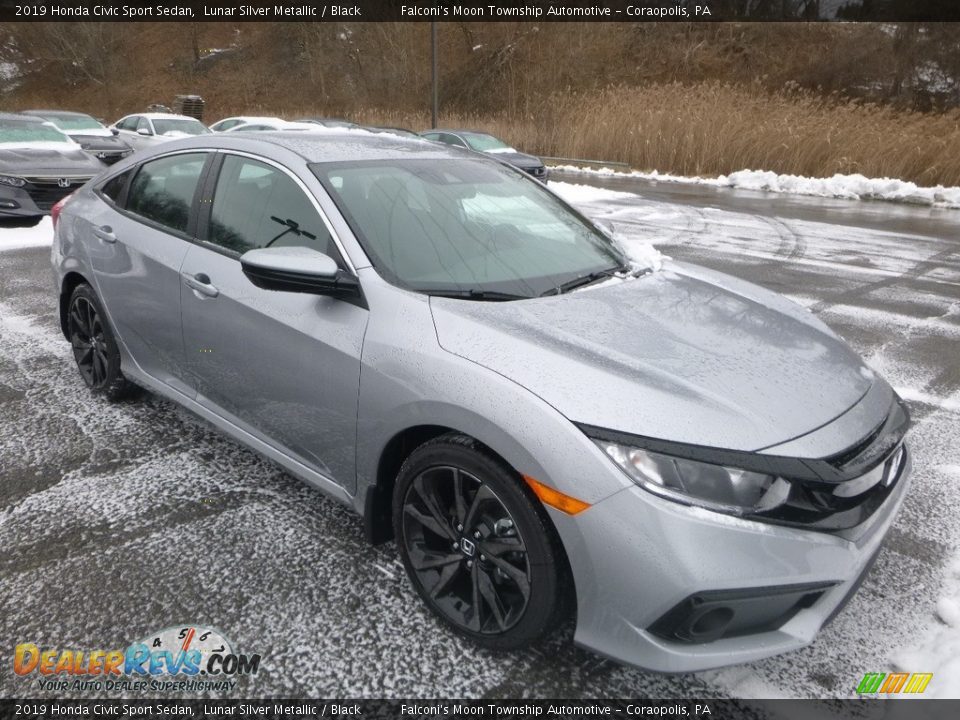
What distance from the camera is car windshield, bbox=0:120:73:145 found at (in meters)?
10.8

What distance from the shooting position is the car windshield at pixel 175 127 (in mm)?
17078

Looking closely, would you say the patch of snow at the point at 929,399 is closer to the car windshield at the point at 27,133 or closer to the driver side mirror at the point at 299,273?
the driver side mirror at the point at 299,273

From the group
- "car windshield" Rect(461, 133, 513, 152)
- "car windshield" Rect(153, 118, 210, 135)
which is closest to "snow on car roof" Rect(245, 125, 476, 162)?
"car windshield" Rect(461, 133, 513, 152)

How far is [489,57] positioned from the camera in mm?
45406

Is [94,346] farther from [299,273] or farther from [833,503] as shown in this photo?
[833,503]

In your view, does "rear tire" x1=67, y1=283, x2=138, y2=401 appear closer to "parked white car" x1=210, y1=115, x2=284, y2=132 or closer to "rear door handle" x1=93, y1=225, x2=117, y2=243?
"rear door handle" x1=93, y1=225, x2=117, y2=243

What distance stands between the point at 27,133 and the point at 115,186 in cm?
920

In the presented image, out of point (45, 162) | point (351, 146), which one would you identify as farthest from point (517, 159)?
point (351, 146)

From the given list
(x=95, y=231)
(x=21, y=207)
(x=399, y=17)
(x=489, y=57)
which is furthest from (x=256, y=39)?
(x=95, y=231)

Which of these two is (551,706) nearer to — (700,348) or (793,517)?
(793,517)

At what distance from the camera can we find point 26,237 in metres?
9.27

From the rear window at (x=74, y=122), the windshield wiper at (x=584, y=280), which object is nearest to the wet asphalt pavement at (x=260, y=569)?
the windshield wiper at (x=584, y=280)

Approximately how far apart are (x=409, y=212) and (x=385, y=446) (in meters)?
1.02

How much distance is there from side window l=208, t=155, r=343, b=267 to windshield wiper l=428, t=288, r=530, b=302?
40 cm
